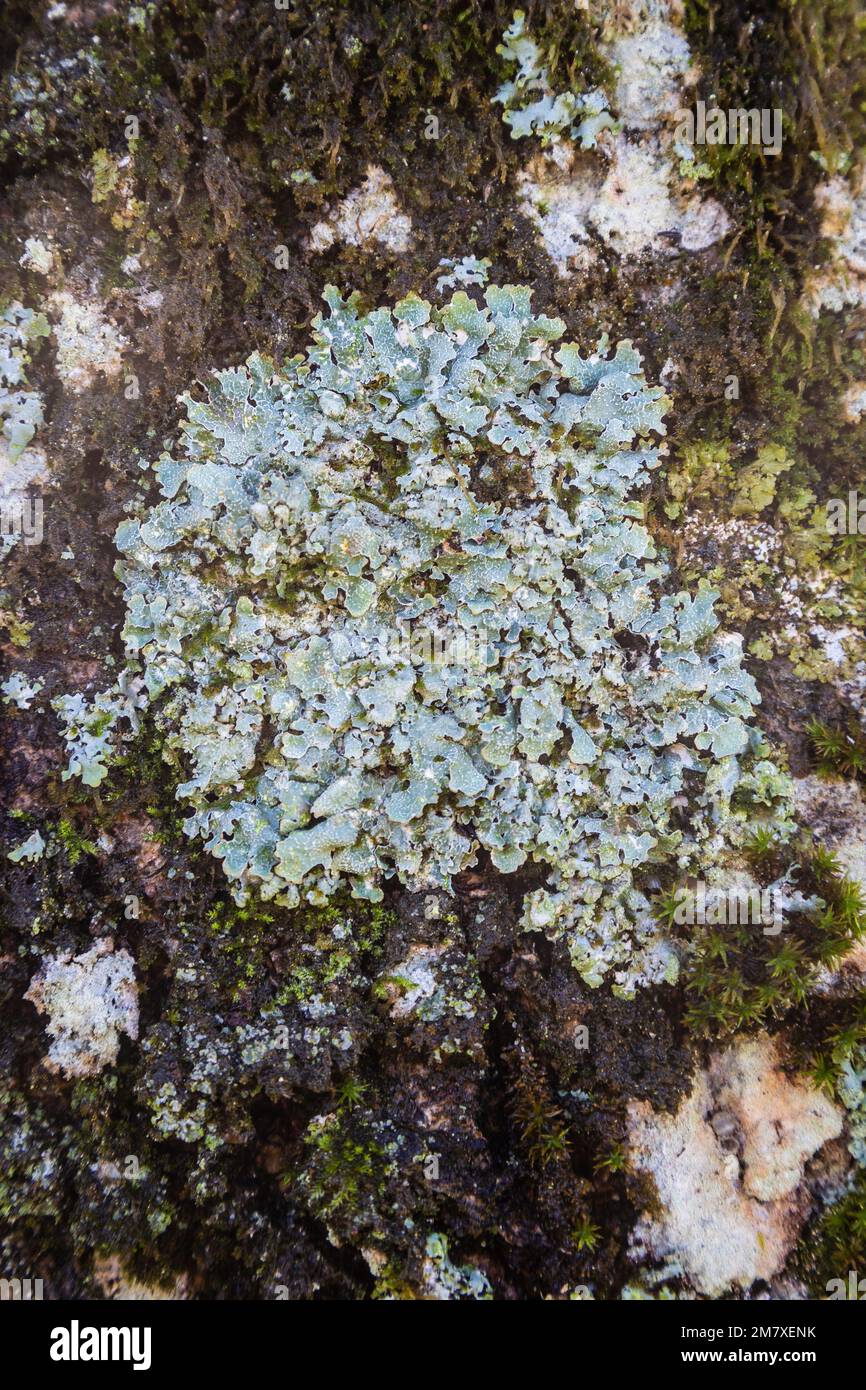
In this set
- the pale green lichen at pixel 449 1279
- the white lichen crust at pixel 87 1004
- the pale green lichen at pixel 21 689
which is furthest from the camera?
the pale green lichen at pixel 21 689

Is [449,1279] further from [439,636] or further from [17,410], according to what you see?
[17,410]

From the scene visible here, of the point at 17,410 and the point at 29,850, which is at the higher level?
the point at 17,410

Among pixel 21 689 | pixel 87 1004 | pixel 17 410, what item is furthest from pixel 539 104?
pixel 87 1004

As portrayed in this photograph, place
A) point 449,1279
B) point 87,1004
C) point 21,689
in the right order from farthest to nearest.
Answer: point 21,689 → point 87,1004 → point 449,1279

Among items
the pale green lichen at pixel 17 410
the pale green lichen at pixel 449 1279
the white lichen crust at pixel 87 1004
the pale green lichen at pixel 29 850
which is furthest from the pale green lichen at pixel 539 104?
the pale green lichen at pixel 449 1279

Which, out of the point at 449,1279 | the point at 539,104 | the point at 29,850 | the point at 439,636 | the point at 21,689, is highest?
the point at 539,104

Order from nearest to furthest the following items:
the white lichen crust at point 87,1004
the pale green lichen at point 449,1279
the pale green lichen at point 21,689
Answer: the pale green lichen at point 449,1279 < the white lichen crust at point 87,1004 < the pale green lichen at point 21,689

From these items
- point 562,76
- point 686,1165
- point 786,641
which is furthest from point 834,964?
point 562,76

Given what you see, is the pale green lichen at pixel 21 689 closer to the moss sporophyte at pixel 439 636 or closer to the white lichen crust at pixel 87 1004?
the moss sporophyte at pixel 439 636
